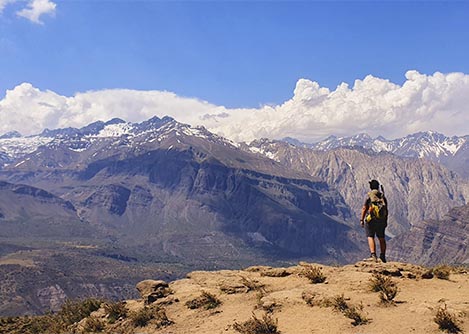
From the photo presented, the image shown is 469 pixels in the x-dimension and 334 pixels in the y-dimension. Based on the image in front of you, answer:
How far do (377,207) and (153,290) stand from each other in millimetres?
11476

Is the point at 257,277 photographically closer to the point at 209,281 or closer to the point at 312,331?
the point at 209,281

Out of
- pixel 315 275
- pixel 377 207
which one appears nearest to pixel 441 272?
Answer: pixel 377 207

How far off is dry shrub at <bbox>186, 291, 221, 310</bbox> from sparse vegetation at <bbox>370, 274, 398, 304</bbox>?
6439 mm

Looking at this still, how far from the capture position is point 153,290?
23.6 meters

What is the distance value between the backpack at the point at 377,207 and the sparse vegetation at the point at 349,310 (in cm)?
645

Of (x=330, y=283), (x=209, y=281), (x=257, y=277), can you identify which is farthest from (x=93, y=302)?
(x=330, y=283)

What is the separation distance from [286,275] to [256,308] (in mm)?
5211

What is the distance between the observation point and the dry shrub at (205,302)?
20453 mm

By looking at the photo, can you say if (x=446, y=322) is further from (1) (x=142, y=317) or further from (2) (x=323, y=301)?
(1) (x=142, y=317)

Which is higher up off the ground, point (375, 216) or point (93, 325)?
point (375, 216)

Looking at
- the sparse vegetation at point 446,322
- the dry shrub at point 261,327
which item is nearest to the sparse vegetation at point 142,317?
the dry shrub at point 261,327

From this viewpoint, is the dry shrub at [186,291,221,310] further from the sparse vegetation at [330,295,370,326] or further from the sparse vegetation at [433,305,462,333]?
the sparse vegetation at [433,305,462,333]

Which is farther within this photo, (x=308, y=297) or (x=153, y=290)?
(x=153, y=290)

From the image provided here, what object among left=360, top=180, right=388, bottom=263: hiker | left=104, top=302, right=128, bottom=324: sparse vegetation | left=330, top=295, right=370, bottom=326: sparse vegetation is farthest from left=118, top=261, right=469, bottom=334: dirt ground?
left=360, top=180, right=388, bottom=263: hiker
